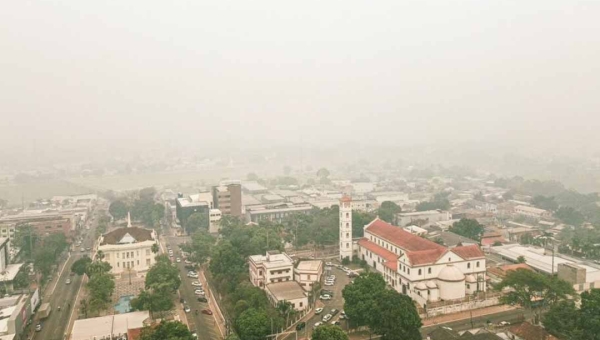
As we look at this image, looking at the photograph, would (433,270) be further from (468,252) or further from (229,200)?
(229,200)

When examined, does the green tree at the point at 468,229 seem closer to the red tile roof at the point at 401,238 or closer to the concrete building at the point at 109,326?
the red tile roof at the point at 401,238

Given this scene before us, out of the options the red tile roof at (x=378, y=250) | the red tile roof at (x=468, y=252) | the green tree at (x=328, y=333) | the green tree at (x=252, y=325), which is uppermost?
the red tile roof at (x=468, y=252)

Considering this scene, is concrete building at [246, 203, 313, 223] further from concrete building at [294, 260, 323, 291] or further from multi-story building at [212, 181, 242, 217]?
concrete building at [294, 260, 323, 291]

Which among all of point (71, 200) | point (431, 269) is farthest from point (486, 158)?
point (431, 269)

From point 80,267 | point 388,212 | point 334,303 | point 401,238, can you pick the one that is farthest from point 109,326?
point 388,212

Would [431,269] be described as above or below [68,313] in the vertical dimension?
above

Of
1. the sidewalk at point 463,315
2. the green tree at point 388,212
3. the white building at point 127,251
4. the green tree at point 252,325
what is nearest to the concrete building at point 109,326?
the green tree at point 252,325

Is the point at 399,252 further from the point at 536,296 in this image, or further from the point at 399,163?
the point at 399,163
